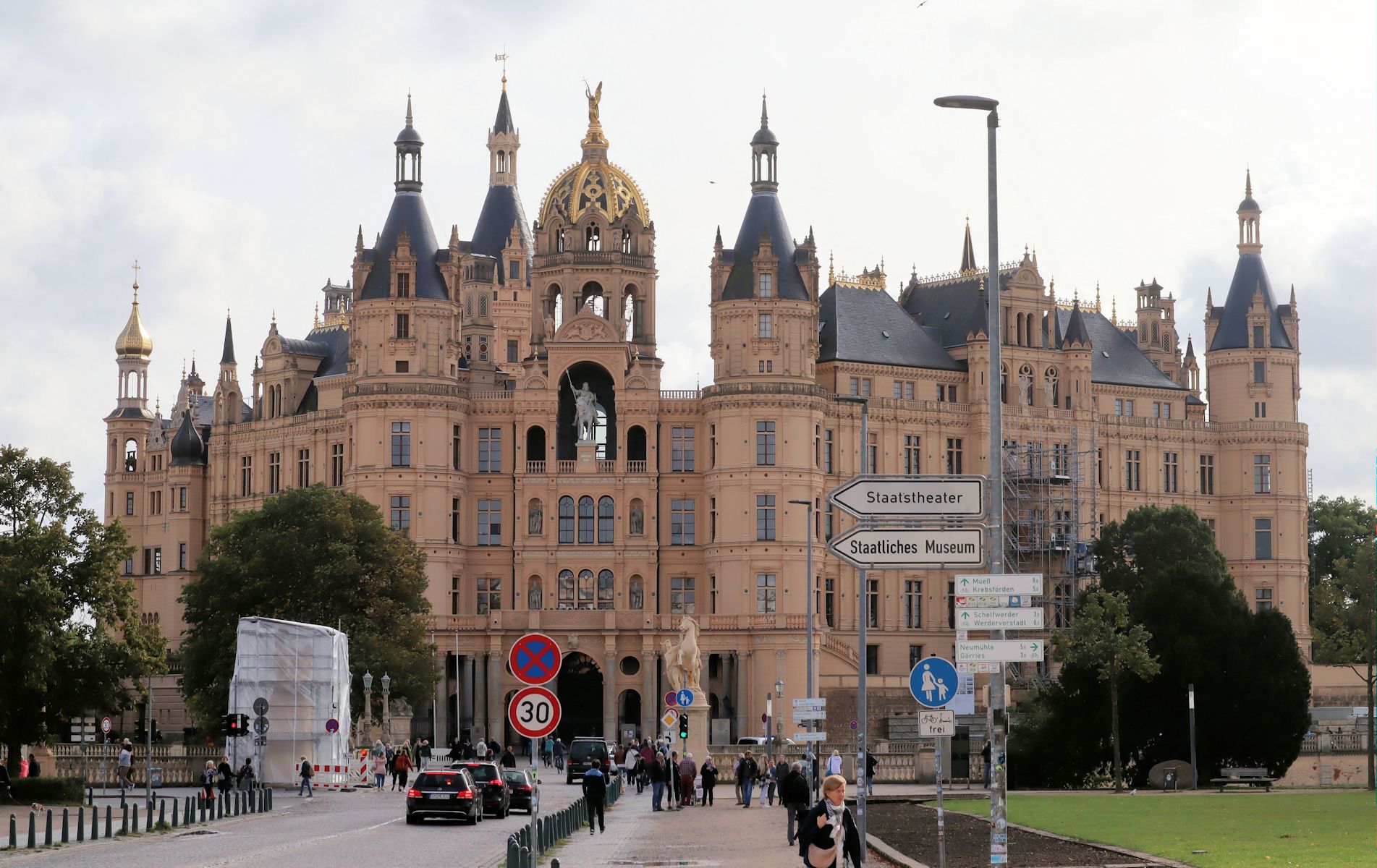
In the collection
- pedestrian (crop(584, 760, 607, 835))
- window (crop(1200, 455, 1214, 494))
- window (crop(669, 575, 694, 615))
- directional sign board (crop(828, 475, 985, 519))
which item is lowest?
pedestrian (crop(584, 760, 607, 835))

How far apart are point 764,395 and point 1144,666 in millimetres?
39802

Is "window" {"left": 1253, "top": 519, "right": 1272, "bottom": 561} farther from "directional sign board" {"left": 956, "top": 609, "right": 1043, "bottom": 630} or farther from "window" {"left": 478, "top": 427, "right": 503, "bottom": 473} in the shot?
"directional sign board" {"left": 956, "top": 609, "right": 1043, "bottom": 630}

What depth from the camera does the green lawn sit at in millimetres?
40188

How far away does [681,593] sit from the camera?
12300cm

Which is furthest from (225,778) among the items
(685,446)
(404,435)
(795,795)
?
(685,446)

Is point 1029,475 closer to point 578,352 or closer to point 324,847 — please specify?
point 578,352

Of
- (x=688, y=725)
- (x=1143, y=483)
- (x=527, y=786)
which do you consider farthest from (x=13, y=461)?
(x=1143, y=483)

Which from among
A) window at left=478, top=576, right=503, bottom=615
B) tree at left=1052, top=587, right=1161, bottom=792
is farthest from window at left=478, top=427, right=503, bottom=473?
tree at left=1052, top=587, right=1161, bottom=792

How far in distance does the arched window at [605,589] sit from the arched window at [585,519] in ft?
6.37

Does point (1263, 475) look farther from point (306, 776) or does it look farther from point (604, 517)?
point (306, 776)

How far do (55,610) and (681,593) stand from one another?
2225 inches

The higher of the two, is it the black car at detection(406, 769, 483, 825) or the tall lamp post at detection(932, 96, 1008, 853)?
the tall lamp post at detection(932, 96, 1008, 853)

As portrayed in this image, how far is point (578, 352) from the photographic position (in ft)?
402

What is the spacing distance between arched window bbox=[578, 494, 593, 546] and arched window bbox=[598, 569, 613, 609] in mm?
1942
